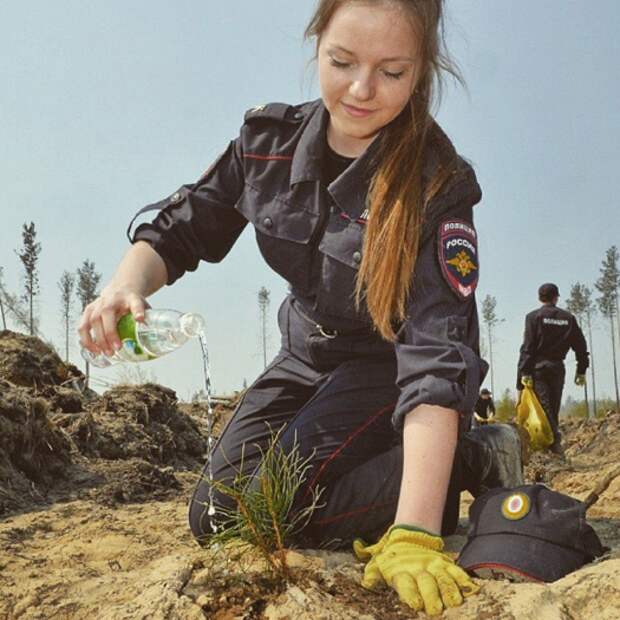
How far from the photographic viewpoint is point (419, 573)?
1935 mm

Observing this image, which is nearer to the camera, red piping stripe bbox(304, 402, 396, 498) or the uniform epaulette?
red piping stripe bbox(304, 402, 396, 498)

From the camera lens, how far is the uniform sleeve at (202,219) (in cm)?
287

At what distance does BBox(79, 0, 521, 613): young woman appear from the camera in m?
2.21

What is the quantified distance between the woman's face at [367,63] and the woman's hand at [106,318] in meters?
0.90

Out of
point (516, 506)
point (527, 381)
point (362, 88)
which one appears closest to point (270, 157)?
point (362, 88)

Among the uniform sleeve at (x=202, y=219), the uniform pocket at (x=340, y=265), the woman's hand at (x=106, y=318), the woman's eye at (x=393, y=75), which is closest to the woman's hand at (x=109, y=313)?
the woman's hand at (x=106, y=318)

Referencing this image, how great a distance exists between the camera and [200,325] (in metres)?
2.43

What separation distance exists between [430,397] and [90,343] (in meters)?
1.01

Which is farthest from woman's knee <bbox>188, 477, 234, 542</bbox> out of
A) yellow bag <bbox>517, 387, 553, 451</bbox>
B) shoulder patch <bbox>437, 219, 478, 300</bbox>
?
yellow bag <bbox>517, 387, 553, 451</bbox>

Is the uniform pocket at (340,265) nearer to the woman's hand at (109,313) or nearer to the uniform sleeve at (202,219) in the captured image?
the uniform sleeve at (202,219)

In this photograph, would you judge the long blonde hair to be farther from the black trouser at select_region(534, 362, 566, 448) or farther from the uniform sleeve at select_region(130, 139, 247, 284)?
the black trouser at select_region(534, 362, 566, 448)

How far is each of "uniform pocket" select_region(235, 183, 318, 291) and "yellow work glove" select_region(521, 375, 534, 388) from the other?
6110 mm

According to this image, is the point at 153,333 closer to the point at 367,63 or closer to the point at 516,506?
the point at 367,63

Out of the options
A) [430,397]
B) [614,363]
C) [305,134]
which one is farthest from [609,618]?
[614,363]
